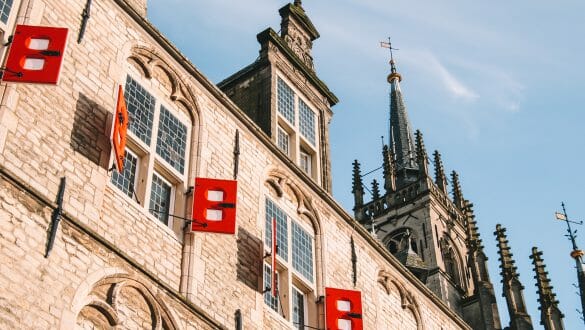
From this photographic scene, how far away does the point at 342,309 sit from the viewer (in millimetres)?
15250

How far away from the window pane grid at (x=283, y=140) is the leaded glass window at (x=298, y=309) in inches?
124

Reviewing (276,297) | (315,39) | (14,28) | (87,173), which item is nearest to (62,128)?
(87,173)

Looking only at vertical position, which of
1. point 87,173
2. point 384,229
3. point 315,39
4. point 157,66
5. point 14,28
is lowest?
point 87,173

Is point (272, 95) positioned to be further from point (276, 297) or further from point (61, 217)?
point (61, 217)

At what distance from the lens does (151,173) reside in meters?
13.1

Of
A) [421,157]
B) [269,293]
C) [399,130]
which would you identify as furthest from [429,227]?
[269,293]

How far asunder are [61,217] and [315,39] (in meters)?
11.3

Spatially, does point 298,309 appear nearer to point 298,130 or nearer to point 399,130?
point 298,130

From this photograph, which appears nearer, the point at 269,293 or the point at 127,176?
the point at 127,176

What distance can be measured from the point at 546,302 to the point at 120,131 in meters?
Result: 25.4

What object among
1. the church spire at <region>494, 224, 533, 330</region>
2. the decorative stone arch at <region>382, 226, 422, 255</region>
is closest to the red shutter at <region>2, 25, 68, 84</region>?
the church spire at <region>494, 224, 533, 330</region>

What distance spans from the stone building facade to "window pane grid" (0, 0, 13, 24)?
0.02 metres

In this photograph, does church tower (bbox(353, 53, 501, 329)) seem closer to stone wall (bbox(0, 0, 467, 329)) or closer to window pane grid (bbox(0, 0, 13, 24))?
stone wall (bbox(0, 0, 467, 329))

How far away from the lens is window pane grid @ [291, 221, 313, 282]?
15.5m
